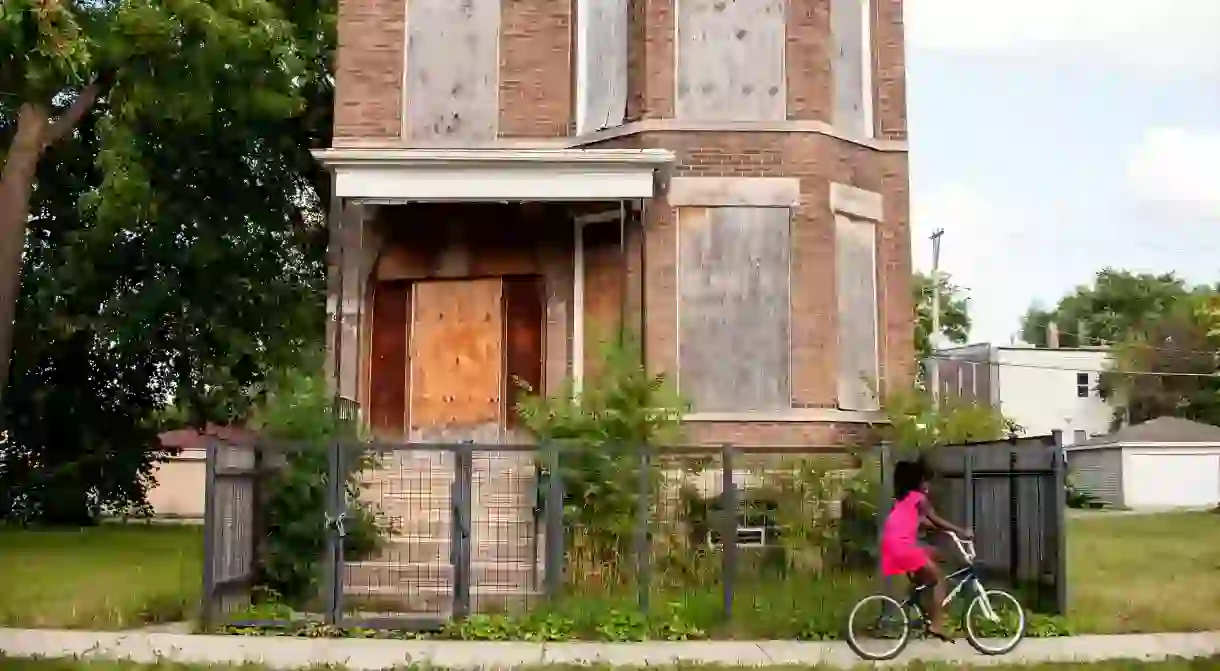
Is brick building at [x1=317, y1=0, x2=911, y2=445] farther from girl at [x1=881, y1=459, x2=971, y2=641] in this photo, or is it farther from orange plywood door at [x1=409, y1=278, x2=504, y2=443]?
girl at [x1=881, y1=459, x2=971, y2=641]

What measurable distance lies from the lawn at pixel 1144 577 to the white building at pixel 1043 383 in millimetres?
31557

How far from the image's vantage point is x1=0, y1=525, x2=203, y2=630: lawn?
11.2m

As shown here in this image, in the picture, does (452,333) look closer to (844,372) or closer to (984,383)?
(844,372)

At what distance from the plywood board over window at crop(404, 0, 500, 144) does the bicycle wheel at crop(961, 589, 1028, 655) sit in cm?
918

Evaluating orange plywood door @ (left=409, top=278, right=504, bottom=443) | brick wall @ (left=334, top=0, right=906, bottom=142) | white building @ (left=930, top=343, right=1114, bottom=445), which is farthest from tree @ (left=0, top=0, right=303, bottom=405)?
white building @ (left=930, top=343, right=1114, bottom=445)

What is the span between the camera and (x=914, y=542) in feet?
31.8

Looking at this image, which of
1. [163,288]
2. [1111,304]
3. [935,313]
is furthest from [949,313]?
[163,288]

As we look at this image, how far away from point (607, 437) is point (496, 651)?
2.75 meters

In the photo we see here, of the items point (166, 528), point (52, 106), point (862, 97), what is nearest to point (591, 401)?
point (862, 97)

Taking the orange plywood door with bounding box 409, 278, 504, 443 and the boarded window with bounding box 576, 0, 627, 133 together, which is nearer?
the boarded window with bounding box 576, 0, 627, 133

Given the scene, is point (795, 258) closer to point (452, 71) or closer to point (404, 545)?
point (452, 71)

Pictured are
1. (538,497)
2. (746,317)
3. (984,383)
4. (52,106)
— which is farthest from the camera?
(984,383)

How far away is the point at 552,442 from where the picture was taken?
1110 centimetres

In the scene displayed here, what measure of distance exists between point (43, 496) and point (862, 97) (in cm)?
1826
